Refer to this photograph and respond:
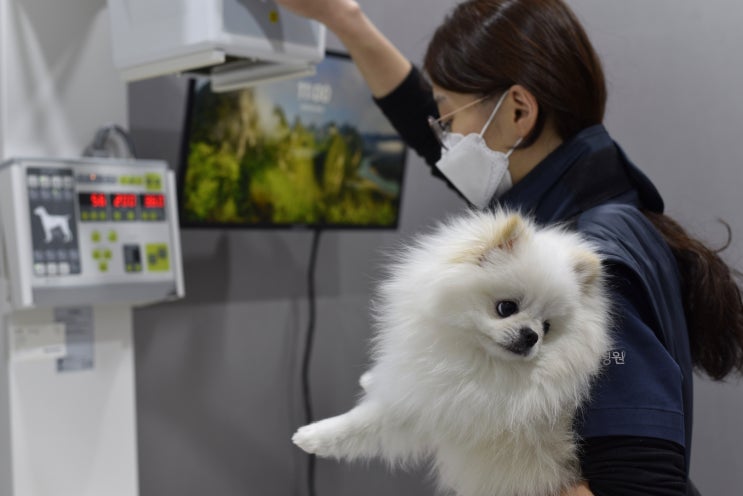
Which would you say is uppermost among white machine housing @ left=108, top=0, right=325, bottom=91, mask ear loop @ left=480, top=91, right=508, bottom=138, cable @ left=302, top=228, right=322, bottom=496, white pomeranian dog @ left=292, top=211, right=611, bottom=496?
white machine housing @ left=108, top=0, right=325, bottom=91

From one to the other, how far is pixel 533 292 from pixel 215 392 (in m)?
1.61

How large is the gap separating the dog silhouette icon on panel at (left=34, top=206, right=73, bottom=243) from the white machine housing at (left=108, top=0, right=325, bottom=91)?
→ 37cm

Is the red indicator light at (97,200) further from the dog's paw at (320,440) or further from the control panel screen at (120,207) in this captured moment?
the dog's paw at (320,440)

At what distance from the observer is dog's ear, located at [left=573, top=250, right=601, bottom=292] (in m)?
1.01

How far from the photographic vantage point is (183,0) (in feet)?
5.14

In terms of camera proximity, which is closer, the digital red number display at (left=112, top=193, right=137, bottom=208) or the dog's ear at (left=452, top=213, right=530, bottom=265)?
the dog's ear at (left=452, top=213, right=530, bottom=265)

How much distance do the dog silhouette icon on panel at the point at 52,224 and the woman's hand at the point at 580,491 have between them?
128 cm

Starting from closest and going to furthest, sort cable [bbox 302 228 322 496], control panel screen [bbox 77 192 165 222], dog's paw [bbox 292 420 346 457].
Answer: dog's paw [bbox 292 420 346 457], control panel screen [bbox 77 192 165 222], cable [bbox 302 228 322 496]

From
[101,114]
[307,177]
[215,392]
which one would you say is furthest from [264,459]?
[101,114]

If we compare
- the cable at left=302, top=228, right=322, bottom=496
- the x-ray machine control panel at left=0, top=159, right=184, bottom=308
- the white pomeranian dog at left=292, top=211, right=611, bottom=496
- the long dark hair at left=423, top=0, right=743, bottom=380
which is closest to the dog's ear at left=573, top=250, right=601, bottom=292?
the white pomeranian dog at left=292, top=211, right=611, bottom=496

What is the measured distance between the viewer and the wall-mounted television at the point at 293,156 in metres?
2.19

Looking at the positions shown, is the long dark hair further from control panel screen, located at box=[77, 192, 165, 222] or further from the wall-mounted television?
the wall-mounted television

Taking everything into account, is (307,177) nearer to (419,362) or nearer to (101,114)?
(101,114)

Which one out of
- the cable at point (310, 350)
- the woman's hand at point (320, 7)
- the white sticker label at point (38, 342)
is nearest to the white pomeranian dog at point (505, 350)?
the woman's hand at point (320, 7)
